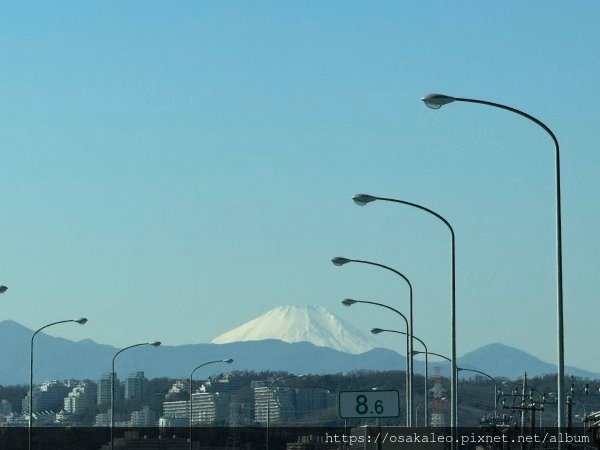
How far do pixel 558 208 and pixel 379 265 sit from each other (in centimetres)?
2478

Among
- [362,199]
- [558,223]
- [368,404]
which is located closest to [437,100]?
[558,223]

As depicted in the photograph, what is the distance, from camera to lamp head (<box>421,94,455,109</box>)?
37188 millimetres

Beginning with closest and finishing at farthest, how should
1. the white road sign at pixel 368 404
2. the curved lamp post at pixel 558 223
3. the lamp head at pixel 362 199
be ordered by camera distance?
the curved lamp post at pixel 558 223
the white road sign at pixel 368 404
the lamp head at pixel 362 199

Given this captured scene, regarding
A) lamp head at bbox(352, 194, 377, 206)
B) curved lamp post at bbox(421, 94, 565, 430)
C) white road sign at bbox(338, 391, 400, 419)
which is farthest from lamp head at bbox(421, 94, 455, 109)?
lamp head at bbox(352, 194, 377, 206)

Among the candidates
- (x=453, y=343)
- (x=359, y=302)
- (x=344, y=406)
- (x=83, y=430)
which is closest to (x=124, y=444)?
(x=83, y=430)

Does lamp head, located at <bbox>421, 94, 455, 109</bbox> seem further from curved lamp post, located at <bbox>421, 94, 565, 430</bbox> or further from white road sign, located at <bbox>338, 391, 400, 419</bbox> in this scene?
white road sign, located at <bbox>338, 391, 400, 419</bbox>

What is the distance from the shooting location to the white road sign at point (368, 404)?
4153cm

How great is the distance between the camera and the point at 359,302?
66.7 metres

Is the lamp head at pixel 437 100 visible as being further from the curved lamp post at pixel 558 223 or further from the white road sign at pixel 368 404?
the white road sign at pixel 368 404

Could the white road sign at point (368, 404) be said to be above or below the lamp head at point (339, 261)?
below

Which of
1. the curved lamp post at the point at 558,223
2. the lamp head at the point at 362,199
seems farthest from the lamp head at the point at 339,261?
the curved lamp post at the point at 558,223

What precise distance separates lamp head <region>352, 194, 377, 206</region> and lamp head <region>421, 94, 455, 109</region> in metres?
12.3

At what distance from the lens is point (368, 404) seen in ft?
137

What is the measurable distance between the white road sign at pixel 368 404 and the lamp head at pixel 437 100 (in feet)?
25.7
